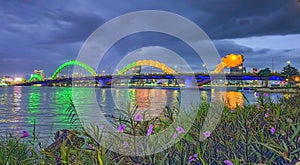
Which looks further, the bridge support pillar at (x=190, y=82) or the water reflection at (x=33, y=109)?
the bridge support pillar at (x=190, y=82)

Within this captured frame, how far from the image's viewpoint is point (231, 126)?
5.96 meters

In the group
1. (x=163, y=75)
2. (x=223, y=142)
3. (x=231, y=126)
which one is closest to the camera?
(x=223, y=142)

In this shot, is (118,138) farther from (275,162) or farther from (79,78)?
(79,78)

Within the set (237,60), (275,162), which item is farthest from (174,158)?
(237,60)

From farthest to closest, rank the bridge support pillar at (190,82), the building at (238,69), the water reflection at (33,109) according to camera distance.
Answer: the building at (238,69), the bridge support pillar at (190,82), the water reflection at (33,109)

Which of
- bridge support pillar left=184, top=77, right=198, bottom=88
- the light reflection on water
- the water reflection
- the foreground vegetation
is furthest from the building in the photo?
the foreground vegetation

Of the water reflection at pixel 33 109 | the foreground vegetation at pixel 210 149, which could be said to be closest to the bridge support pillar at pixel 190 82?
the water reflection at pixel 33 109

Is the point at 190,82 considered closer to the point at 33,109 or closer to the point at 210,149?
the point at 33,109

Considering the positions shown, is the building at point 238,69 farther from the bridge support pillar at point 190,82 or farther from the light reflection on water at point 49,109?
the light reflection on water at point 49,109

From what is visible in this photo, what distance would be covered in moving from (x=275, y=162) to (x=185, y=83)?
333 ft

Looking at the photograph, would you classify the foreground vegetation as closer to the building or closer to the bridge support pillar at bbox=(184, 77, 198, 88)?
the bridge support pillar at bbox=(184, 77, 198, 88)

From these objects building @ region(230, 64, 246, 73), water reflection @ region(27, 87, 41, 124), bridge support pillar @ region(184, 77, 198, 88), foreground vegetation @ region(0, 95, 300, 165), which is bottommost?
water reflection @ region(27, 87, 41, 124)

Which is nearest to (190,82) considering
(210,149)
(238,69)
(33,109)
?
(238,69)

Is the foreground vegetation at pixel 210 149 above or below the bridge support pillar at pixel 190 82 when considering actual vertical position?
below
